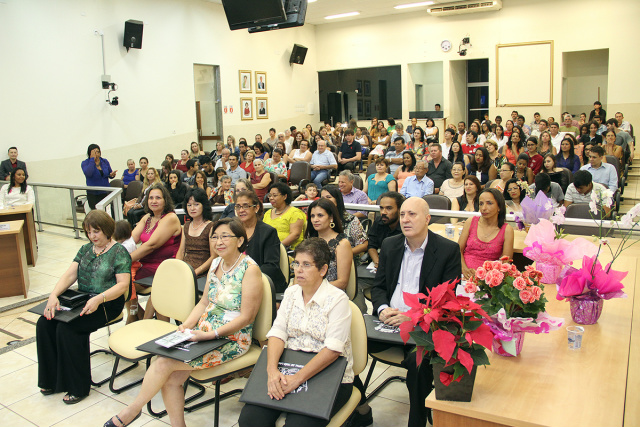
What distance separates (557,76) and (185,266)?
1313cm

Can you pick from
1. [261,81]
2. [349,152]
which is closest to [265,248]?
[349,152]

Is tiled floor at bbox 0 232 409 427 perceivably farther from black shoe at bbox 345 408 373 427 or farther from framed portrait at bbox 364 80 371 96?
framed portrait at bbox 364 80 371 96

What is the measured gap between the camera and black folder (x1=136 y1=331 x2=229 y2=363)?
279cm

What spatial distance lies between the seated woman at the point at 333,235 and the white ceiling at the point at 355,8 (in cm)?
1142

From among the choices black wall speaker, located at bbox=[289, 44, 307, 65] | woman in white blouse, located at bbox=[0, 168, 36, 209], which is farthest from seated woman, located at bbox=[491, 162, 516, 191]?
black wall speaker, located at bbox=[289, 44, 307, 65]

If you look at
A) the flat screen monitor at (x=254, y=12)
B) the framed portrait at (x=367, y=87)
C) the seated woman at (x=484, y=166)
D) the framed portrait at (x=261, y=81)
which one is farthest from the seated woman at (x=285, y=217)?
the framed portrait at (x=367, y=87)

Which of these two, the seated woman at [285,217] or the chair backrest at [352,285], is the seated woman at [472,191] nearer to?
the seated woman at [285,217]

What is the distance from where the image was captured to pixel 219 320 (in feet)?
10.2

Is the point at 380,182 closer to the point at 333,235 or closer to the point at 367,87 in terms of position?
the point at 333,235

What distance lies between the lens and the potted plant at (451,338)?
1.95 m

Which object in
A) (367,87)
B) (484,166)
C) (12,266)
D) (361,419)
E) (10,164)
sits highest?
(367,87)

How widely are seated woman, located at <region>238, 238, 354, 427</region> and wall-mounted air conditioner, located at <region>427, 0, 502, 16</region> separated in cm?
1309

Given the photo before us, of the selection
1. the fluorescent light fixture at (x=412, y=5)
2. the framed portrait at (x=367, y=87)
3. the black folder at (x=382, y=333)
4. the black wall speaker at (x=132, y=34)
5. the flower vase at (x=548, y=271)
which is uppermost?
the fluorescent light fixture at (x=412, y=5)

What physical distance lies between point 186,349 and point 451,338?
5.06 feet
